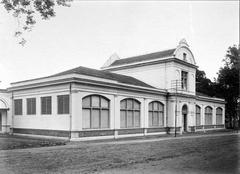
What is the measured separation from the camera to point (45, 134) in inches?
974

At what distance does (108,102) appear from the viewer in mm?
25406

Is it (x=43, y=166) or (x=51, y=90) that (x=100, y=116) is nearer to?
(x=51, y=90)

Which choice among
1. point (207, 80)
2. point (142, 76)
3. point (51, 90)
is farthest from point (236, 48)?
point (51, 90)

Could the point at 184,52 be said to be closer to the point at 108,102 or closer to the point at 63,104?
the point at 108,102

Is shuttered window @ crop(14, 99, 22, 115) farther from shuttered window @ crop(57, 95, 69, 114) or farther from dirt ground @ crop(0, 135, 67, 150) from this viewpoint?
dirt ground @ crop(0, 135, 67, 150)

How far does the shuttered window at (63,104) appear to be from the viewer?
22870 mm

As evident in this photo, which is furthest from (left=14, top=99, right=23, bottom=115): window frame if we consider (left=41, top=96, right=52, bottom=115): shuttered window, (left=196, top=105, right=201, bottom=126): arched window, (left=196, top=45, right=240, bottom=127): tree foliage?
(left=196, top=45, right=240, bottom=127): tree foliage

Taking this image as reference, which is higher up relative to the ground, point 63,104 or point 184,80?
point 184,80

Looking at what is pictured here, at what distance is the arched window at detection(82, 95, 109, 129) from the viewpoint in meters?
23.3

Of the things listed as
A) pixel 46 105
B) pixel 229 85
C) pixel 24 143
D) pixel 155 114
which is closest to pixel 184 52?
pixel 155 114

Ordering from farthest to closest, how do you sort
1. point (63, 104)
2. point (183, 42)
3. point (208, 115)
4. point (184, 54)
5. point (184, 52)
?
point (208, 115)
point (184, 54)
point (184, 52)
point (183, 42)
point (63, 104)

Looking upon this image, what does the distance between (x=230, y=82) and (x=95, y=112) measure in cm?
3482

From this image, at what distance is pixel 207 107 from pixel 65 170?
3557 centimetres

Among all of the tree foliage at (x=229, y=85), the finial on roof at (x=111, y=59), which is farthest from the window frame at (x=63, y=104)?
the tree foliage at (x=229, y=85)
